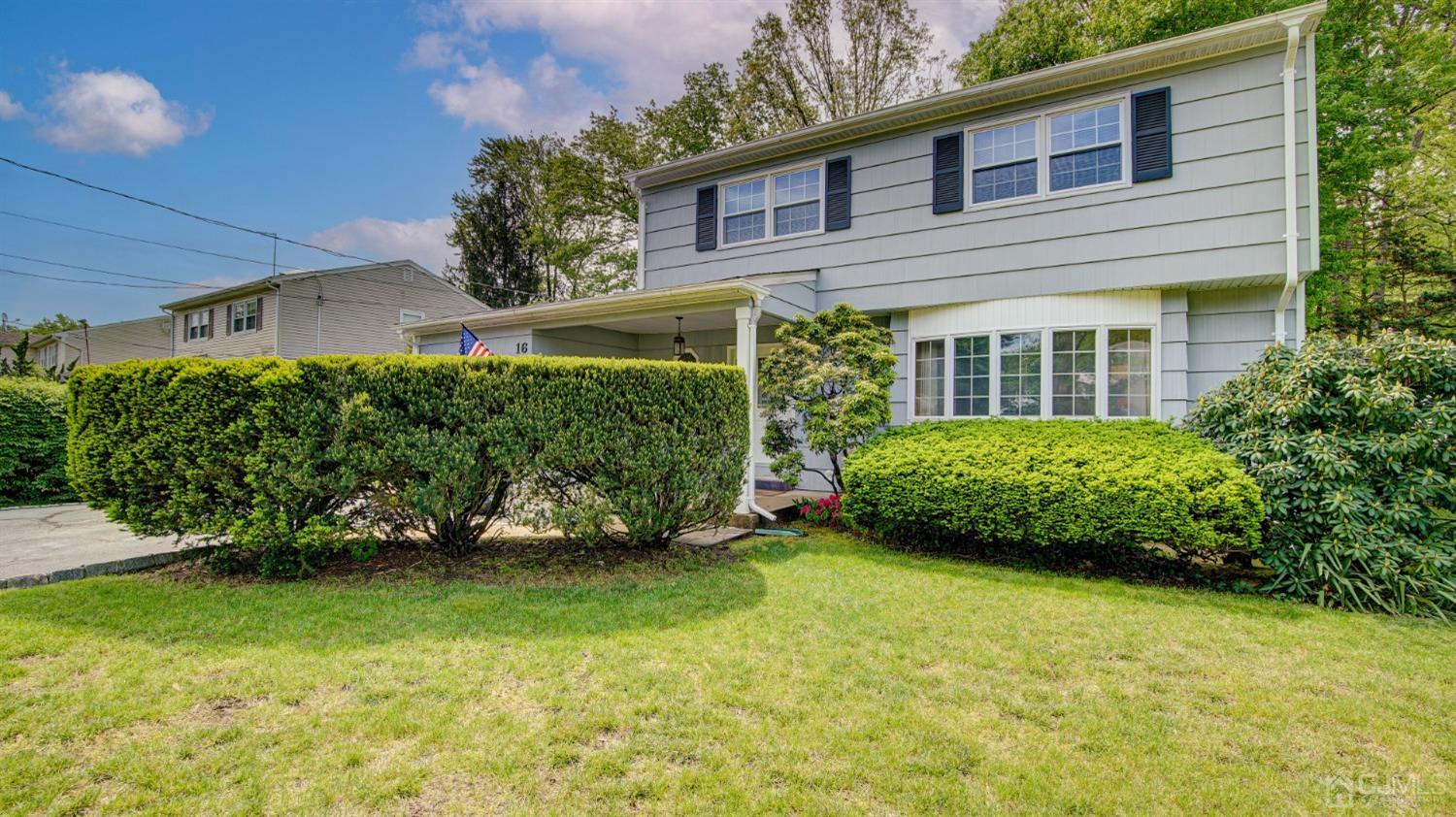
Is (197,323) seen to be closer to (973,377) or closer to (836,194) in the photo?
(836,194)

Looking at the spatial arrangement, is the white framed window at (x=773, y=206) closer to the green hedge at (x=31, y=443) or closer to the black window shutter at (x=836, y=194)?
the black window shutter at (x=836, y=194)

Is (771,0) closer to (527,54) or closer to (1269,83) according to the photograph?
(527,54)

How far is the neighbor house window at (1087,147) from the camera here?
259 inches

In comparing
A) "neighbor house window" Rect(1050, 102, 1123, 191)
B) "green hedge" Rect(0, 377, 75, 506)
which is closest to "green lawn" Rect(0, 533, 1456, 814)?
"neighbor house window" Rect(1050, 102, 1123, 191)

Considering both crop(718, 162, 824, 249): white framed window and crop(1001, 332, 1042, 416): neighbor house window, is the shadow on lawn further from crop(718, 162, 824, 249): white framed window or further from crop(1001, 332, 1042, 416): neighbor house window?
crop(718, 162, 824, 249): white framed window

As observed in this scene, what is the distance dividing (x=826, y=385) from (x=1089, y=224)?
135 inches

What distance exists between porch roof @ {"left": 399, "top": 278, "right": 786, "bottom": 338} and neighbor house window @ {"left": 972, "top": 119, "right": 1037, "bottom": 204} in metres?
3.09

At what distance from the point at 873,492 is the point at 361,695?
4.33 metres

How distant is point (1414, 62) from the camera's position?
11.1 metres

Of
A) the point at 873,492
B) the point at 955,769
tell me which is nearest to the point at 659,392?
the point at 873,492

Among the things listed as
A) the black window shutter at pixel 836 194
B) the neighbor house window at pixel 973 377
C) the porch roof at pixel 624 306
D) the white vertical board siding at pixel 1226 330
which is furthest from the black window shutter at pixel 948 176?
the white vertical board siding at pixel 1226 330

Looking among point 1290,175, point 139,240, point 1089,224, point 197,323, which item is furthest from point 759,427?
point 197,323

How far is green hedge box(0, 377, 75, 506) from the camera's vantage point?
26.6ft

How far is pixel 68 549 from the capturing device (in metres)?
5.29
